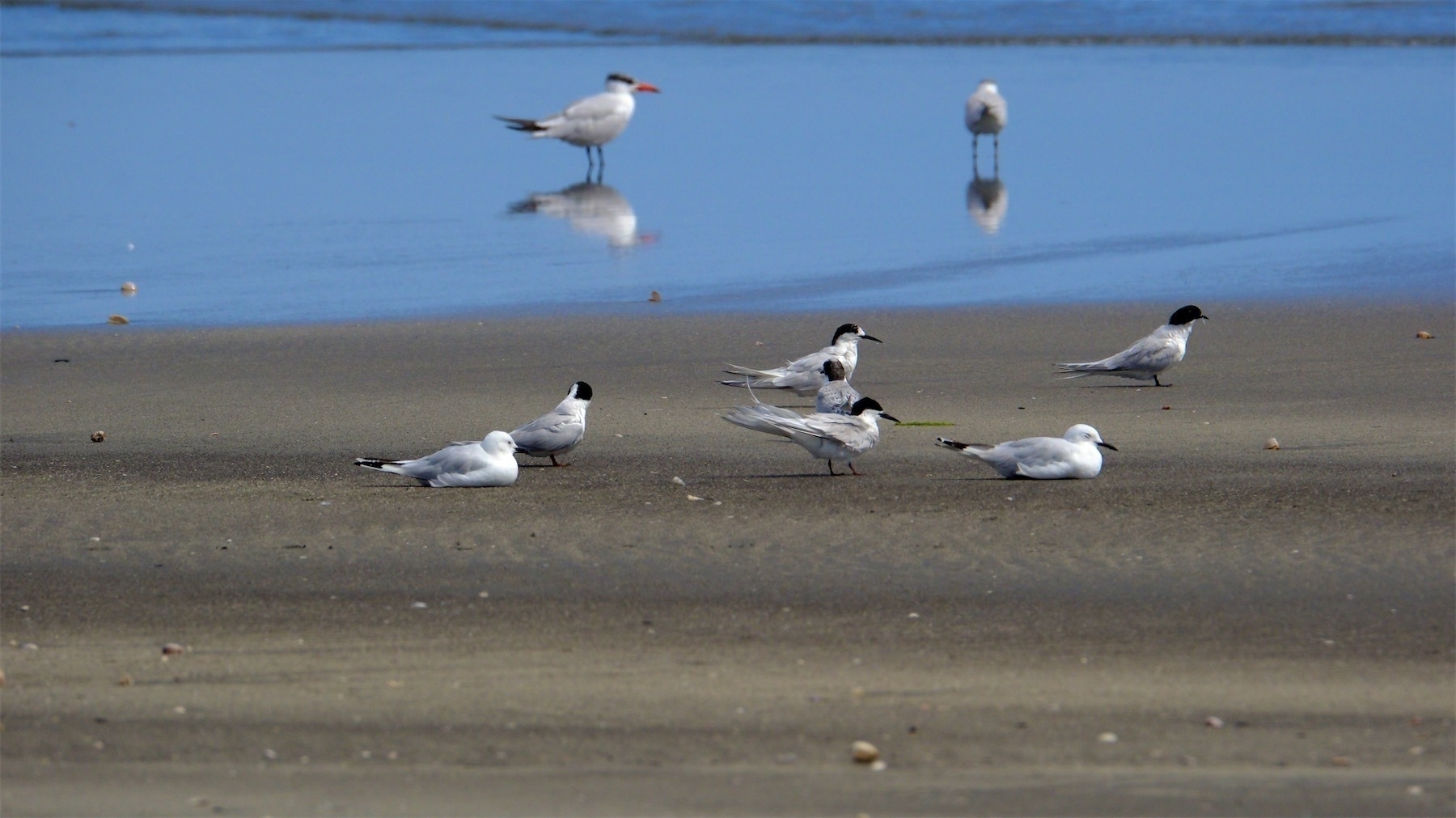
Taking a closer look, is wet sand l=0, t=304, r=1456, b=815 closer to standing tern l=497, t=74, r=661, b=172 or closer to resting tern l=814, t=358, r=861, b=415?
resting tern l=814, t=358, r=861, b=415

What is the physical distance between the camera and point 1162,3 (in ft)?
132

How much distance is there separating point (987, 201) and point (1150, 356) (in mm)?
7587

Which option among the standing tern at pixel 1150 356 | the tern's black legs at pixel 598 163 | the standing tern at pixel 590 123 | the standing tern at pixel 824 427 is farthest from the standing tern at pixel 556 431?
the standing tern at pixel 590 123

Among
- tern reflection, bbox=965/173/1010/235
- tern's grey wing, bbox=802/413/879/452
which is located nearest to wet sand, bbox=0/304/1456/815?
tern's grey wing, bbox=802/413/879/452

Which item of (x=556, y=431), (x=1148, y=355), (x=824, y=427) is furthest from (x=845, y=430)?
(x=1148, y=355)

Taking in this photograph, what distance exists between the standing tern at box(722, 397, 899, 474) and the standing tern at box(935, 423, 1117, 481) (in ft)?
1.23

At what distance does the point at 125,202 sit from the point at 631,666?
13134 millimetres

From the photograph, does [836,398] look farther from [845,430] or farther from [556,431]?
[556,431]

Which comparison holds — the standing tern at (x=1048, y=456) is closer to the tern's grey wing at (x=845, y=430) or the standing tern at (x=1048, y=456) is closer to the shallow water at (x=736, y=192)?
the tern's grey wing at (x=845, y=430)

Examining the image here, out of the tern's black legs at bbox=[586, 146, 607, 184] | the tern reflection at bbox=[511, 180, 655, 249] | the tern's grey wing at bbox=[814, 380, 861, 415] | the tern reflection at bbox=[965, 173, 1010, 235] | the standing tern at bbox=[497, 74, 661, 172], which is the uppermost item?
the standing tern at bbox=[497, 74, 661, 172]

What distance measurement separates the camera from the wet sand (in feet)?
15.5

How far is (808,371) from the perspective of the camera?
32.0 feet

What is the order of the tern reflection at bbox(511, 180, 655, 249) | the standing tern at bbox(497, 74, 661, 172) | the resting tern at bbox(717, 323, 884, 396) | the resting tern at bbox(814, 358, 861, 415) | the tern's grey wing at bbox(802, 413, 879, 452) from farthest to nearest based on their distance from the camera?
1. the standing tern at bbox(497, 74, 661, 172)
2. the tern reflection at bbox(511, 180, 655, 249)
3. the resting tern at bbox(717, 323, 884, 396)
4. the resting tern at bbox(814, 358, 861, 415)
5. the tern's grey wing at bbox(802, 413, 879, 452)

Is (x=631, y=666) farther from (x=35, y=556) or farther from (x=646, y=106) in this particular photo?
(x=646, y=106)
